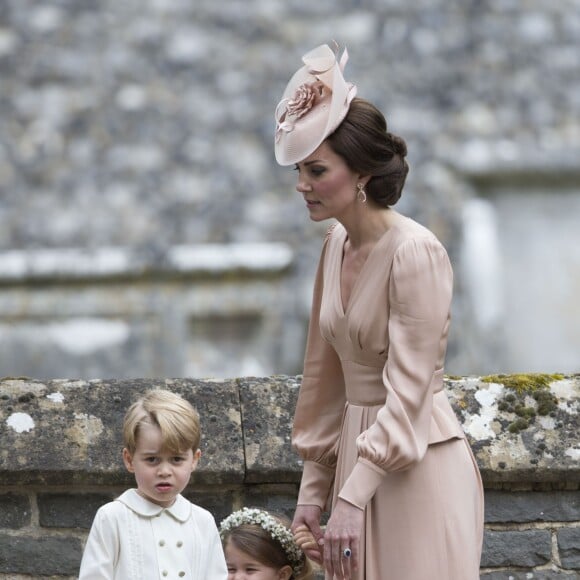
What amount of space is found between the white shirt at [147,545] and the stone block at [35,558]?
706mm

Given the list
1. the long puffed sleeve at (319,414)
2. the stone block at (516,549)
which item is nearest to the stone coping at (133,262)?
the stone block at (516,549)

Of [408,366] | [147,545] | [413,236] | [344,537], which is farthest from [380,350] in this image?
[147,545]

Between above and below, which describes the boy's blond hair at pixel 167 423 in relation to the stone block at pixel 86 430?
below

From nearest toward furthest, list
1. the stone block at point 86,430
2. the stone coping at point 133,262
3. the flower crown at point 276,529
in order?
the flower crown at point 276,529, the stone block at point 86,430, the stone coping at point 133,262

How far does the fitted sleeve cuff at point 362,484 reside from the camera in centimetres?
374

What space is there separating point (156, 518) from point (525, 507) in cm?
117

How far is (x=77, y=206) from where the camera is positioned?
10.2 meters

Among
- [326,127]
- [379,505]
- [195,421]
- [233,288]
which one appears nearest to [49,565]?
[195,421]

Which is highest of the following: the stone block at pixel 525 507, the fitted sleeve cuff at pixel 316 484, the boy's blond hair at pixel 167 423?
the stone block at pixel 525 507

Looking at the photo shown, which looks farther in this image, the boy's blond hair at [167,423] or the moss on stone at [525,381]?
the moss on stone at [525,381]

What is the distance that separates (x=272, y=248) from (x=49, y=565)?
5.38 meters

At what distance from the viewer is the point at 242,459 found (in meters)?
4.62

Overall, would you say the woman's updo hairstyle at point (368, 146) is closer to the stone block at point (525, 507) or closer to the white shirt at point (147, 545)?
the white shirt at point (147, 545)

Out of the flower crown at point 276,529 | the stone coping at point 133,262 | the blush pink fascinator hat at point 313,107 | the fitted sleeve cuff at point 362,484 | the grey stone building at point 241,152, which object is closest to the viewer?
the fitted sleeve cuff at point 362,484
